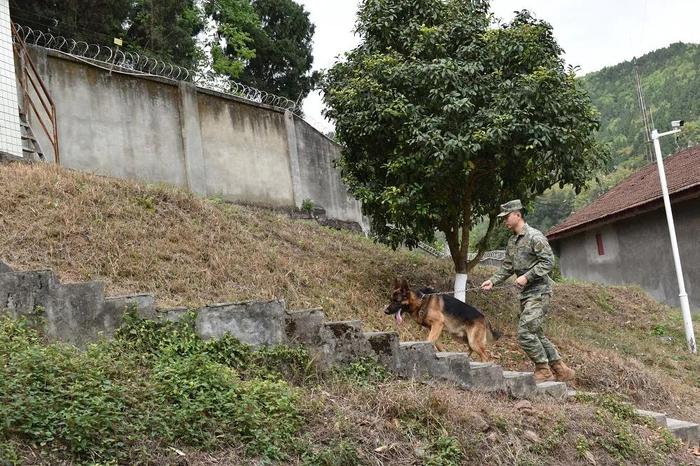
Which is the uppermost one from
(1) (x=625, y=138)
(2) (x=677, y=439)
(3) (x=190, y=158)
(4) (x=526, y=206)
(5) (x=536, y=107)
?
(1) (x=625, y=138)

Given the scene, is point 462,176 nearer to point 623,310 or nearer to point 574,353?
point 574,353

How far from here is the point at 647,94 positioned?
41.2 meters

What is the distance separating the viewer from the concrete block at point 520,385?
6.18m

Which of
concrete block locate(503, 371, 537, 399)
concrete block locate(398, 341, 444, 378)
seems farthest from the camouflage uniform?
concrete block locate(398, 341, 444, 378)

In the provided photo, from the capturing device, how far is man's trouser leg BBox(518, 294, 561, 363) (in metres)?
6.81

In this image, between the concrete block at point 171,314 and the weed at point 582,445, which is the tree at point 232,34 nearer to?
the concrete block at point 171,314

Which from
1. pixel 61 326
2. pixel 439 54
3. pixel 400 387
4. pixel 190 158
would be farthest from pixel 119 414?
pixel 190 158

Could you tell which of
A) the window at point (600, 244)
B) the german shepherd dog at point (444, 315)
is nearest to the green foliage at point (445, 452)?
the german shepherd dog at point (444, 315)

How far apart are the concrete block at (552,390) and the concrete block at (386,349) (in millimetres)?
1674

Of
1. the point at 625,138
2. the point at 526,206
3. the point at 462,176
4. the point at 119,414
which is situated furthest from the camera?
the point at 625,138

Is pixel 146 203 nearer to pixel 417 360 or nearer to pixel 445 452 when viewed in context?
pixel 417 360

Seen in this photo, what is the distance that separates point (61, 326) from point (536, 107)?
6962mm

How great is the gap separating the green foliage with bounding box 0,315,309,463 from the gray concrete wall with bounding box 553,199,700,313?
15.6m

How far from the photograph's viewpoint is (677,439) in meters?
6.27
